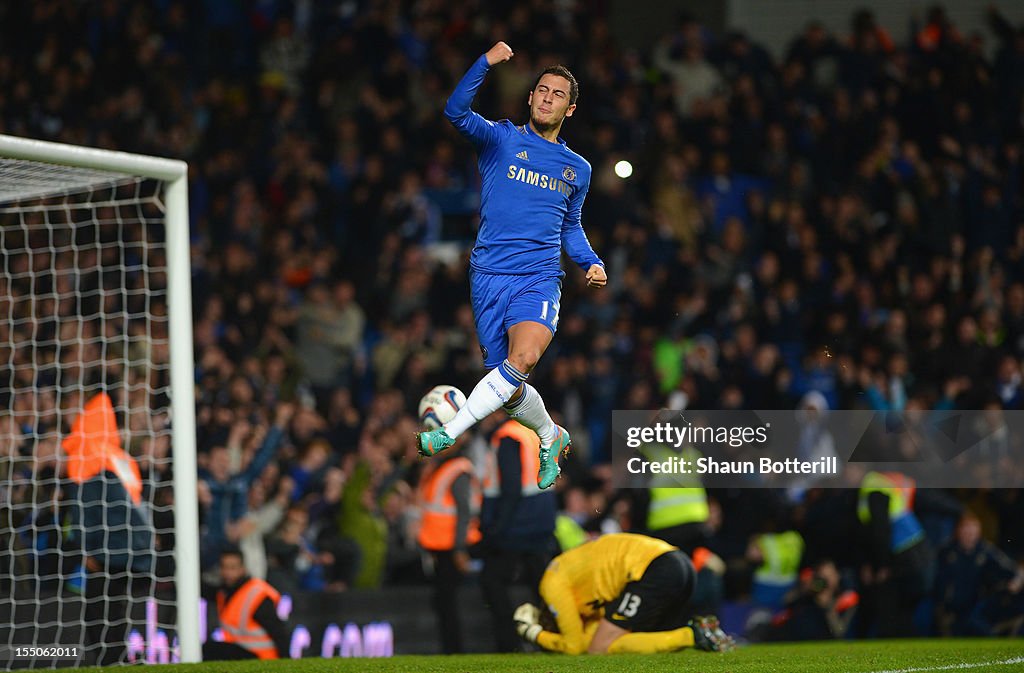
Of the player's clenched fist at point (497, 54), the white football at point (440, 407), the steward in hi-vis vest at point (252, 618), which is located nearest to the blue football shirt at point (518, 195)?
the player's clenched fist at point (497, 54)

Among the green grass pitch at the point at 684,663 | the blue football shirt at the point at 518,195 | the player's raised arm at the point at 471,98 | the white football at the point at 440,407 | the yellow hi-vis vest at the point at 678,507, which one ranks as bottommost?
the green grass pitch at the point at 684,663

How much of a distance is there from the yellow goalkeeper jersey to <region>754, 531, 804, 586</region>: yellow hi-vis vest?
13.1 feet

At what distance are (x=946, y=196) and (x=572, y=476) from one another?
18.6 ft

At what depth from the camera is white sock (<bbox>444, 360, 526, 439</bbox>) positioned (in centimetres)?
733

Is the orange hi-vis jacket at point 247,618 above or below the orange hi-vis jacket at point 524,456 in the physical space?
below

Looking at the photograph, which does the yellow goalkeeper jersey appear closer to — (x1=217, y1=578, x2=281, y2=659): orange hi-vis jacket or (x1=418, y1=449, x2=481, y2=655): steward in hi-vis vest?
(x1=418, y1=449, x2=481, y2=655): steward in hi-vis vest

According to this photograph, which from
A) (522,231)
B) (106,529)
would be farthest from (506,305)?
(106,529)

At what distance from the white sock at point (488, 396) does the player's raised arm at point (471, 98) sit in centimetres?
122

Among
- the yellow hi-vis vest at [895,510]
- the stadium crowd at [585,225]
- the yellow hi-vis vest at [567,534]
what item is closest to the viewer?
the yellow hi-vis vest at [567,534]

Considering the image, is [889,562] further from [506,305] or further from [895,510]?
[506,305]

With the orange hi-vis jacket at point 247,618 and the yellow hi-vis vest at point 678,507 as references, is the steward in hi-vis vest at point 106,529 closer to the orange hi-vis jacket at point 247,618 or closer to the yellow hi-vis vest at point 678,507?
the orange hi-vis jacket at point 247,618

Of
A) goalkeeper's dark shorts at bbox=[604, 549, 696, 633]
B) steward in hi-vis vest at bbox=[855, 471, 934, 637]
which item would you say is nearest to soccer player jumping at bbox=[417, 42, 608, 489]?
goalkeeper's dark shorts at bbox=[604, 549, 696, 633]

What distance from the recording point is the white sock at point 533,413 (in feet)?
25.1

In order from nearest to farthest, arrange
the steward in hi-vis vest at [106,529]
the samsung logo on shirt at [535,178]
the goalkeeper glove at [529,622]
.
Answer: the samsung logo on shirt at [535,178]
the goalkeeper glove at [529,622]
the steward in hi-vis vest at [106,529]
